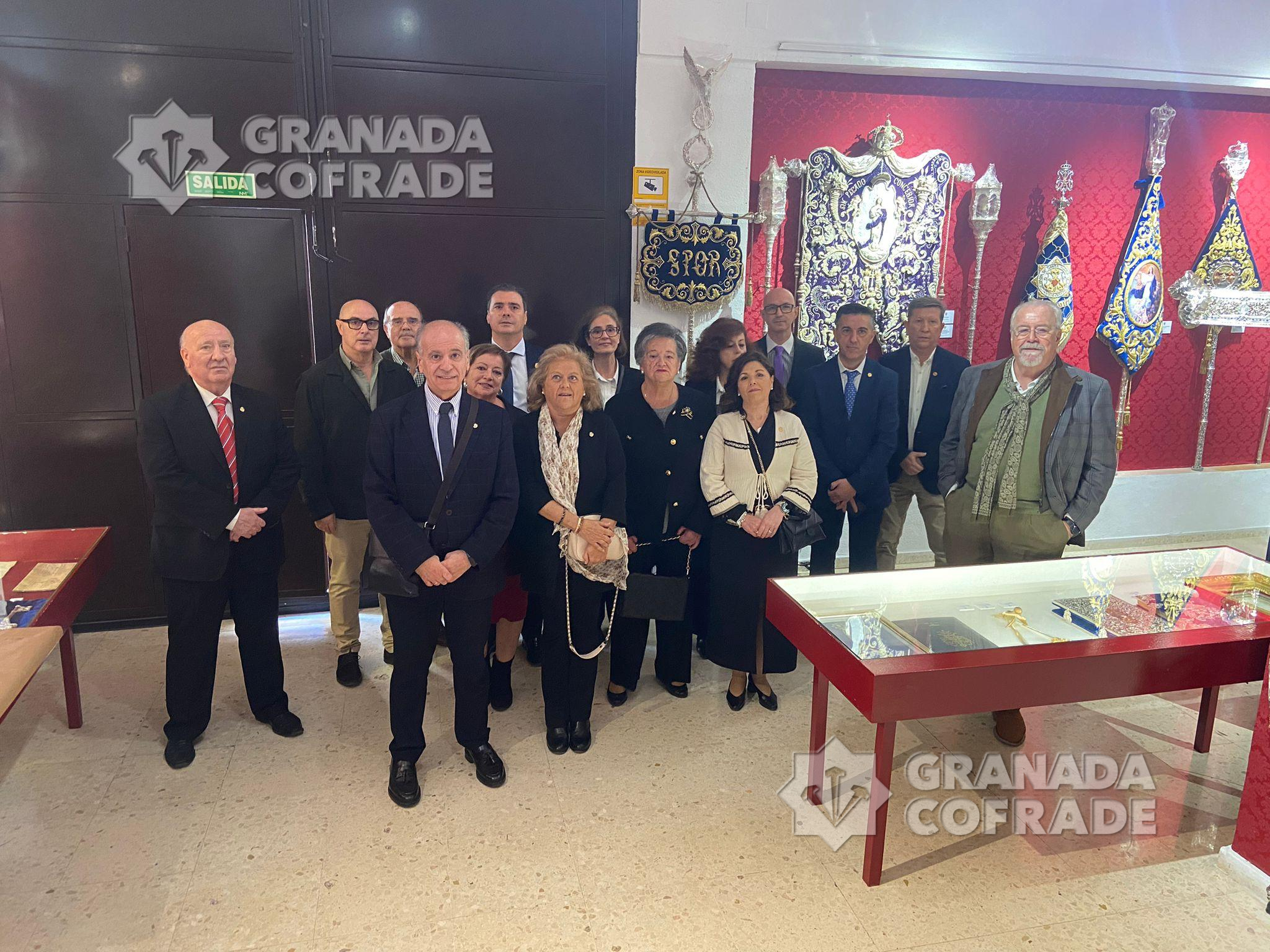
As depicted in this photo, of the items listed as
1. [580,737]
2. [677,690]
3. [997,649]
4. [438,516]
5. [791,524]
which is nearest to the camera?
[997,649]

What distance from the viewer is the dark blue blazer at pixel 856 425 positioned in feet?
11.9

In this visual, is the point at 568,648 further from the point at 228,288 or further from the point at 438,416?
the point at 228,288

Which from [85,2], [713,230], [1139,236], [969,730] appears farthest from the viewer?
[1139,236]

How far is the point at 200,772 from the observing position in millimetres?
2861

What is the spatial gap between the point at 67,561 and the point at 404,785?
1.59 m

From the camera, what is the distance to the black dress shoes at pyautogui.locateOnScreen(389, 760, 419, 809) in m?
2.67

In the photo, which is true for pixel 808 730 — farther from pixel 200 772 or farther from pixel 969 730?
pixel 200 772

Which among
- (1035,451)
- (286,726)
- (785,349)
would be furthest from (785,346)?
(286,726)

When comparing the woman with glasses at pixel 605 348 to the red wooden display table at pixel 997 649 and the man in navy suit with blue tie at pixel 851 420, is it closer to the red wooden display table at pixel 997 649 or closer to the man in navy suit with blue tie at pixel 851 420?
the man in navy suit with blue tie at pixel 851 420

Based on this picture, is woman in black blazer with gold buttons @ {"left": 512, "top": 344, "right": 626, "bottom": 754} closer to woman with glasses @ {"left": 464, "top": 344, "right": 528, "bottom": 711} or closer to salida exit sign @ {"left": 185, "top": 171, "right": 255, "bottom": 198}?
woman with glasses @ {"left": 464, "top": 344, "right": 528, "bottom": 711}

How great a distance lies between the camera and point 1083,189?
211 inches

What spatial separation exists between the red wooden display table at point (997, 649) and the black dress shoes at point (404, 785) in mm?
1339

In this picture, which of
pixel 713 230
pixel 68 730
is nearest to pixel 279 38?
pixel 713 230

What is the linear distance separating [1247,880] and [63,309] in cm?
525
